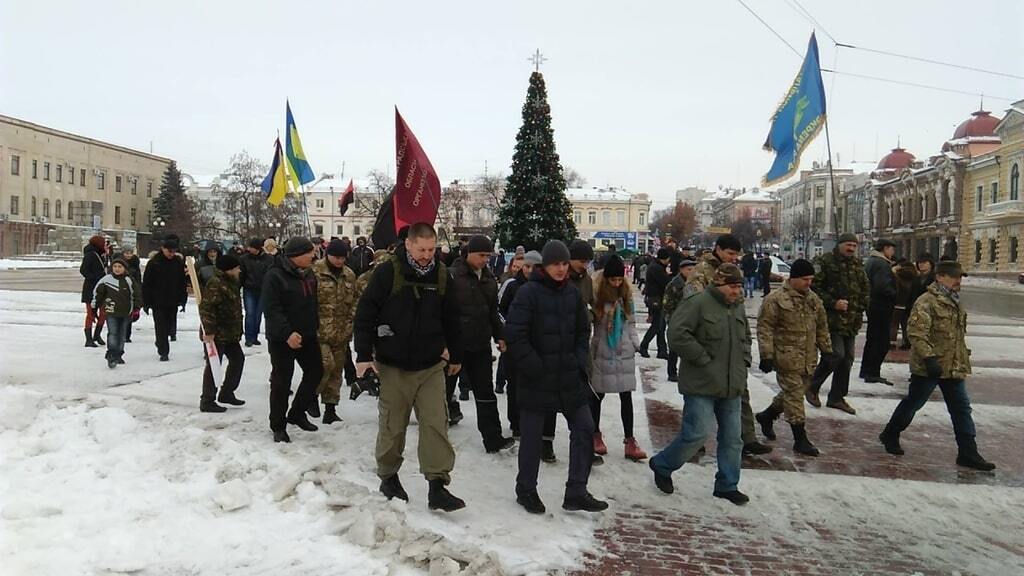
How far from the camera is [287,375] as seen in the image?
646 cm

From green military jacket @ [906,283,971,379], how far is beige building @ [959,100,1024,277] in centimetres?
5521

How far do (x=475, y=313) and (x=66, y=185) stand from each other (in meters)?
86.7

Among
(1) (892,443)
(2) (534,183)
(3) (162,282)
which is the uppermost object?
(2) (534,183)

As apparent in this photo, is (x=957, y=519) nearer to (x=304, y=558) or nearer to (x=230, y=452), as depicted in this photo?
(x=304, y=558)

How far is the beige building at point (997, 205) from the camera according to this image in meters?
53.4

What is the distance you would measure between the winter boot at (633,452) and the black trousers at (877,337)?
18.0 ft

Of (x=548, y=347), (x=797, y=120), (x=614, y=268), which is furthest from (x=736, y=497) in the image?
(x=797, y=120)

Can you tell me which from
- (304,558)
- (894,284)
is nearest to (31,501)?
(304,558)

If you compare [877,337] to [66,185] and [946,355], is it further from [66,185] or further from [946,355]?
[66,185]

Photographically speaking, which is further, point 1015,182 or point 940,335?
point 1015,182

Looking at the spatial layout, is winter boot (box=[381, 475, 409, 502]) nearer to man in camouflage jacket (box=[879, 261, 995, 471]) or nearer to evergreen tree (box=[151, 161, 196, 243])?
man in camouflage jacket (box=[879, 261, 995, 471])

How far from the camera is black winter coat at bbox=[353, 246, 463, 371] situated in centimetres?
484

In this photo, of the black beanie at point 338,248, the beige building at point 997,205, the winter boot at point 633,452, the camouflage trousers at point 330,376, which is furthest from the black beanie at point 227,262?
the beige building at point 997,205

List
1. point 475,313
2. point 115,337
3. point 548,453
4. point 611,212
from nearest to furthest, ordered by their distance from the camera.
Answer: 1. point 548,453
2. point 475,313
3. point 115,337
4. point 611,212
